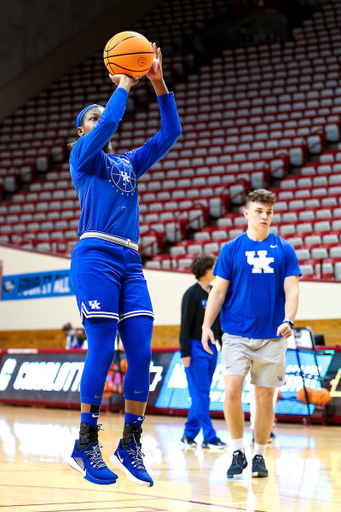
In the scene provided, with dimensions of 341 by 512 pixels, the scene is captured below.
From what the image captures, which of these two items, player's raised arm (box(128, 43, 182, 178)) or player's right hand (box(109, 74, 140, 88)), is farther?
player's raised arm (box(128, 43, 182, 178))

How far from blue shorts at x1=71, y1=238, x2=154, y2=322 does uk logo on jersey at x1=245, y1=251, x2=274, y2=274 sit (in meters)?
1.87

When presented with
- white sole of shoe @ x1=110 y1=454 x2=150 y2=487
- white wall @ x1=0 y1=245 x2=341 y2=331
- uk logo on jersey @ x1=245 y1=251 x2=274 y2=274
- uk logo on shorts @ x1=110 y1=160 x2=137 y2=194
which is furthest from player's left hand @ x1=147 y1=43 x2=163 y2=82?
white wall @ x1=0 y1=245 x2=341 y2=331

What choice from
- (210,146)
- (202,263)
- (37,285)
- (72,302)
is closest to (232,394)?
(202,263)

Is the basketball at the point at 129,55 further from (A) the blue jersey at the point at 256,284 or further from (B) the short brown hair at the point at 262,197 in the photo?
(A) the blue jersey at the point at 256,284

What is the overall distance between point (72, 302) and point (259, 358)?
1134 cm

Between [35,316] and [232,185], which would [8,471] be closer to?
[35,316]

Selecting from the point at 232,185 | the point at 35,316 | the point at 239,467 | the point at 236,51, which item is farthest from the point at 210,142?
the point at 239,467

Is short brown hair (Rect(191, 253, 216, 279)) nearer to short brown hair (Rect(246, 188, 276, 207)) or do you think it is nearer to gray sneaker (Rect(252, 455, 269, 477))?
short brown hair (Rect(246, 188, 276, 207))

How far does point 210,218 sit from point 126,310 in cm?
1457

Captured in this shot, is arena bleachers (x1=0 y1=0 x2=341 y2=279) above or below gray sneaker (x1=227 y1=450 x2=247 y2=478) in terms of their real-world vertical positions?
above

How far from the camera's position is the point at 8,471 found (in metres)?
5.11

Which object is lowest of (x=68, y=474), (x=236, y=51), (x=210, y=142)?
(x=68, y=474)

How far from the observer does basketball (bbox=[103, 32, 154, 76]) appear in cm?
346

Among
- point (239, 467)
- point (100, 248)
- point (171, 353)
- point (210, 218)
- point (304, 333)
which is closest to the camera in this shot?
point (100, 248)
